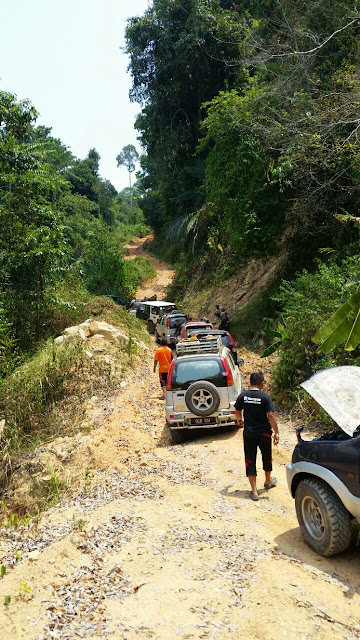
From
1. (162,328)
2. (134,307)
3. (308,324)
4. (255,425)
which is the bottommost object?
(255,425)

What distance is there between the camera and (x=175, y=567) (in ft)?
16.1

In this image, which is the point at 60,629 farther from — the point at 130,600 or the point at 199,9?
the point at 199,9

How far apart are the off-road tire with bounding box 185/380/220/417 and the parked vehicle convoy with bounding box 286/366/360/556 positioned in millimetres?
3803

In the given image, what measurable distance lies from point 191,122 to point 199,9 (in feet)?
21.3

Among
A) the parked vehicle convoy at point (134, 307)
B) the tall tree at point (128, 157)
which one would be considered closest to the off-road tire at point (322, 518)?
the parked vehicle convoy at point (134, 307)

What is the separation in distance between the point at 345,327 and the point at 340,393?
294 cm

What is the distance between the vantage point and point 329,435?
17.4 feet

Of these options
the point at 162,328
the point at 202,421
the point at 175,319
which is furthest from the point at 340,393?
the point at 162,328

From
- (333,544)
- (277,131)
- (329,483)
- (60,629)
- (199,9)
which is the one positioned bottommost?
(60,629)

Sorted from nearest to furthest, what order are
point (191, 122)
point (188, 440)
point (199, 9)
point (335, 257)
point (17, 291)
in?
point (188, 440)
point (335, 257)
point (17, 291)
point (199, 9)
point (191, 122)

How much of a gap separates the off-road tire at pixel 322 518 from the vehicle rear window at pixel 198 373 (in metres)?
4.32

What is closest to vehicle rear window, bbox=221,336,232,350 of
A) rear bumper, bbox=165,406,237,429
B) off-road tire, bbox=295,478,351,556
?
rear bumper, bbox=165,406,237,429

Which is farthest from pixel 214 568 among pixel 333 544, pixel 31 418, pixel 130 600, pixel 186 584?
pixel 31 418

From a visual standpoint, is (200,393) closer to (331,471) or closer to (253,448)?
(253,448)
